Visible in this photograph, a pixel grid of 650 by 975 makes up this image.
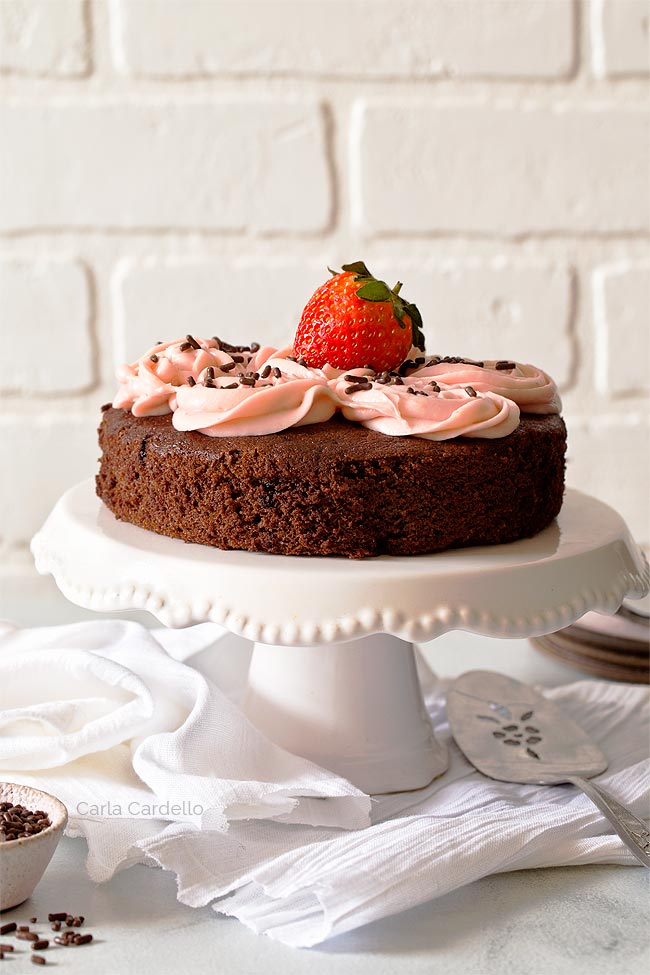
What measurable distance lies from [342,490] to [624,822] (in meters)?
0.41

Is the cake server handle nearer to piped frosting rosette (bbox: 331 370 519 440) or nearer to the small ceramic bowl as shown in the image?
piped frosting rosette (bbox: 331 370 519 440)

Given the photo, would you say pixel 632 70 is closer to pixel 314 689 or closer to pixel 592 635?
pixel 592 635

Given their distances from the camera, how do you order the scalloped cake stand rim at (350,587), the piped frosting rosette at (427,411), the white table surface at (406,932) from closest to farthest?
the white table surface at (406,932) < the scalloped cake stand rim at (350,587) < the piped frosting rosette at (427,411)

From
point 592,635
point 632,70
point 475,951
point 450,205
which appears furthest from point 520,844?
point 632,70

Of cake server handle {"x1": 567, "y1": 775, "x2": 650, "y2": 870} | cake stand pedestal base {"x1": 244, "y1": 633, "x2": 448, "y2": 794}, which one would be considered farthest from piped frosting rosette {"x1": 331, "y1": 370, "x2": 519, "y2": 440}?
cake server handle {"x1": 567, "y1": 775, "x2": 650, "y2": 870}

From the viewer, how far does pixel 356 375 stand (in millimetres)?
1246

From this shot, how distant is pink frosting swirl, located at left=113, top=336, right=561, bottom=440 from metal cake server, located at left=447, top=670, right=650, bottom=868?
37cm

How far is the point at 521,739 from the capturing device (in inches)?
53.1

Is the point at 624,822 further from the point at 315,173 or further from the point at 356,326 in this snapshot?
the point at 315,173

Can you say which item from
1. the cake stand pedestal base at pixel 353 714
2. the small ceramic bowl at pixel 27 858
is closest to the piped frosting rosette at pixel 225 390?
the cake stand pedestal base at pixel 353 714

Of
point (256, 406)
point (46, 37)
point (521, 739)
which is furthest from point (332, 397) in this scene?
point (46, 37)

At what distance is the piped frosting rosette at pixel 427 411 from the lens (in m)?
1.15

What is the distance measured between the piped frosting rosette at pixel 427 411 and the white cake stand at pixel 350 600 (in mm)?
119

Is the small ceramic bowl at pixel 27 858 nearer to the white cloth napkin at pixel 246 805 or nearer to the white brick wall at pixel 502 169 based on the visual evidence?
the white cloth napkin at pixel 246 805
